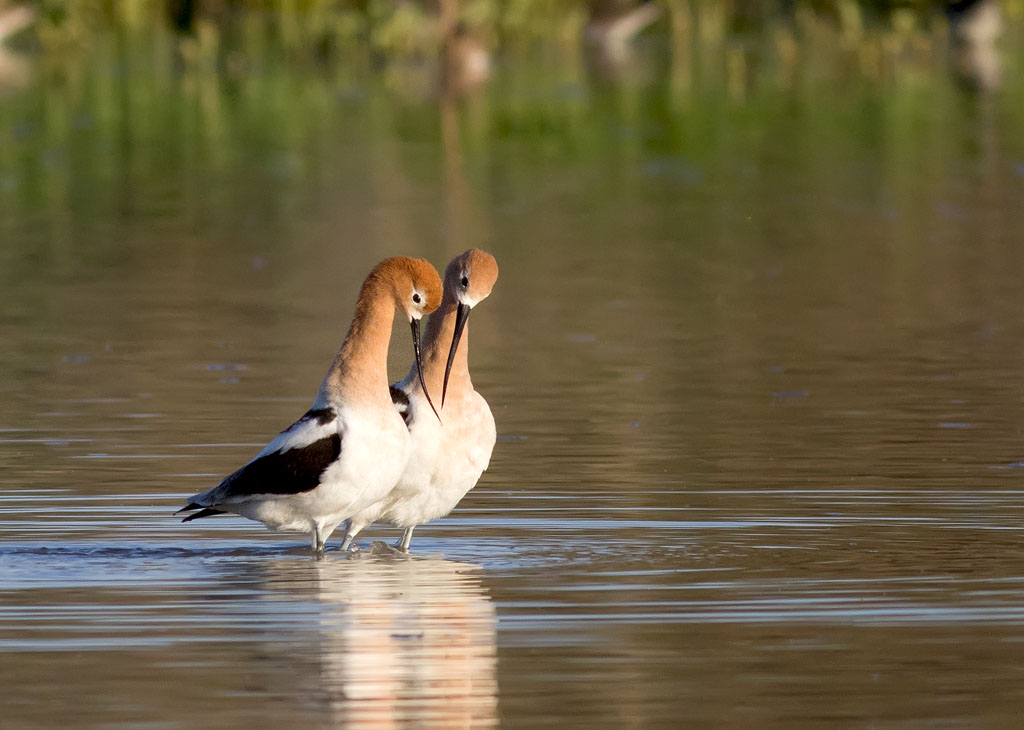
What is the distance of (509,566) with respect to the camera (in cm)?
929

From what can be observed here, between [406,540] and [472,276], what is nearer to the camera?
[406,540]

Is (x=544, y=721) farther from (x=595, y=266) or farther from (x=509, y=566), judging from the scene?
(x=595, y=266)

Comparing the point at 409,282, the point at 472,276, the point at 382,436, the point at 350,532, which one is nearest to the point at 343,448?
the point at 382,436

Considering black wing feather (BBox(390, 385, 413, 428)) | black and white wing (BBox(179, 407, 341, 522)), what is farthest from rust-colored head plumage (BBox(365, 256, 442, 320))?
black and white wing (BBox(179, 407, 341, 522))

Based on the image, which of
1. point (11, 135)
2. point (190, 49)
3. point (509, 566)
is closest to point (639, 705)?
point (509, 566)

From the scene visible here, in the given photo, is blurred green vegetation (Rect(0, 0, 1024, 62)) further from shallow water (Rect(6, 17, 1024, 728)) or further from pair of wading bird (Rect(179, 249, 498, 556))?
pair of wading bird (Rect(179, 249, 498, 556))

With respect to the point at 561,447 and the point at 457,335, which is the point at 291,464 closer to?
the point at 457,335

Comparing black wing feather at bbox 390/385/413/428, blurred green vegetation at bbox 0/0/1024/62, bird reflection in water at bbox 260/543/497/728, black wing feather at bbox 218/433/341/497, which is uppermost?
blurred green vegetation at bbox 0/0/1024/62

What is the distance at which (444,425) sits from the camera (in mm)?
9797

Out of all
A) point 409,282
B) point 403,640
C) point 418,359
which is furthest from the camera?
point 418,359

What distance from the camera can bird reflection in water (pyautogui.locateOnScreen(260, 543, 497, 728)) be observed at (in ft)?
23.1

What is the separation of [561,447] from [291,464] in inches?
121

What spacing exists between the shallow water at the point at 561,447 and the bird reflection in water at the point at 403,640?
2cm

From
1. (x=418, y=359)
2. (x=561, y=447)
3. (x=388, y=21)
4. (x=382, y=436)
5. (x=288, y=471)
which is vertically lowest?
(x=561, y=447)
